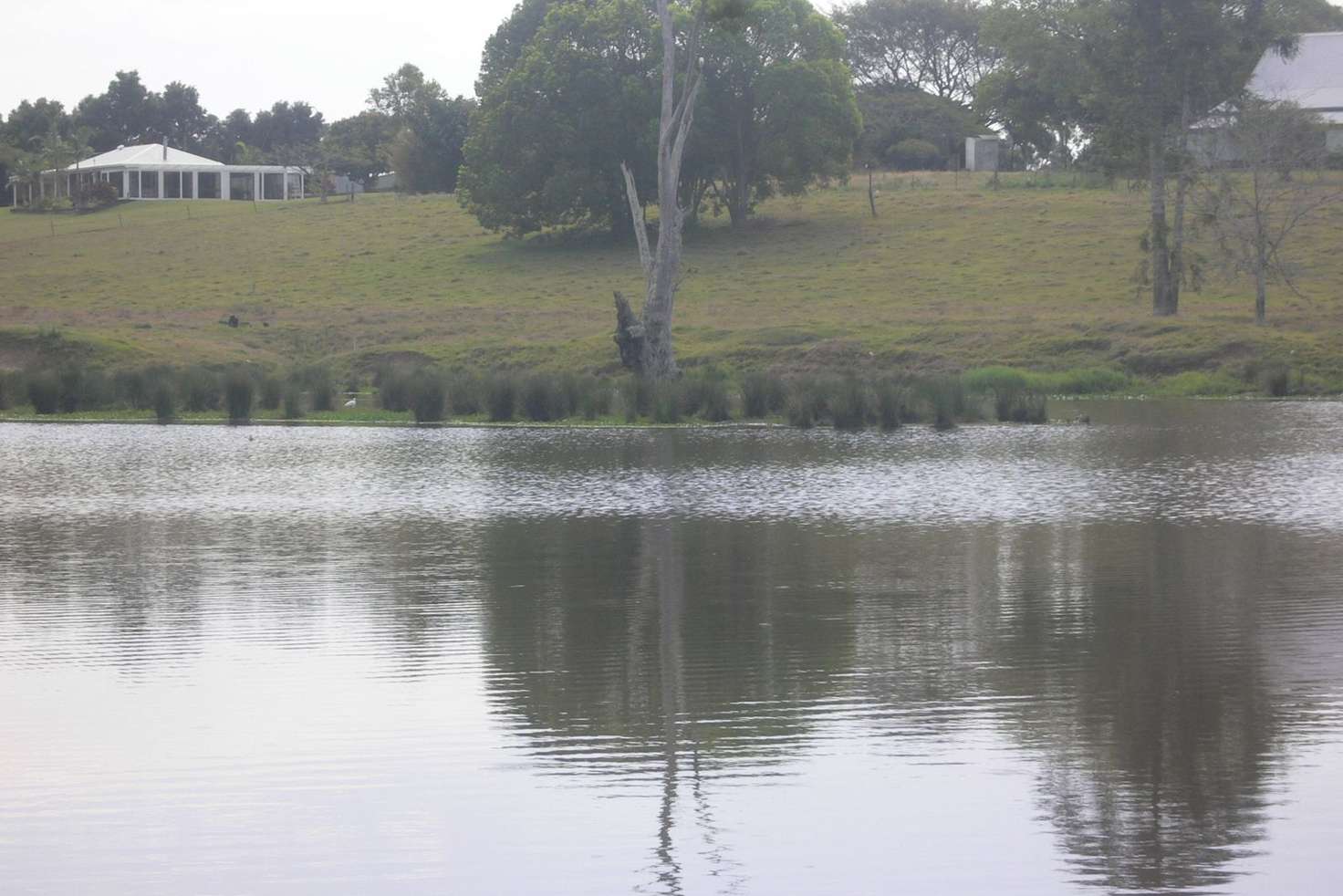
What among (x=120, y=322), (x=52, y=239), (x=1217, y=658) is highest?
(x=52, y=239)

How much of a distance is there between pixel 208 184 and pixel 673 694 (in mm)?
95810

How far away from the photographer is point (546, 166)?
61906 millimetres

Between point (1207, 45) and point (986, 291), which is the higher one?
point (1207, 45)

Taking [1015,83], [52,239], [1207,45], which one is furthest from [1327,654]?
[52,239]

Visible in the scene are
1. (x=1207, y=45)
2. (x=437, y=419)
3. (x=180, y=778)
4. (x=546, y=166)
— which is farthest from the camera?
(x=546, y=166)

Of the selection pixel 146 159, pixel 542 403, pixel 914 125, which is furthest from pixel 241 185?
pixel 542 403

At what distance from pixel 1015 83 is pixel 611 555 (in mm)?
45783

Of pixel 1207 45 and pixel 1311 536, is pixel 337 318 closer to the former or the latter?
pixel 1207 45

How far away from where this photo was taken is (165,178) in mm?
97562

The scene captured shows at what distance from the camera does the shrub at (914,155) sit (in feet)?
282

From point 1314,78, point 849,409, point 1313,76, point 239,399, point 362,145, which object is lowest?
point 849,409

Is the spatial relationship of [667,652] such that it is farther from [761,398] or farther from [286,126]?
[286,126]

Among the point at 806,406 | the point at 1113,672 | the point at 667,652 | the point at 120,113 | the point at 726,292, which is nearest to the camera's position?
the point at 1113,672

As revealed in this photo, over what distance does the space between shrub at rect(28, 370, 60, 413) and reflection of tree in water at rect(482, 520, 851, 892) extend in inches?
812
